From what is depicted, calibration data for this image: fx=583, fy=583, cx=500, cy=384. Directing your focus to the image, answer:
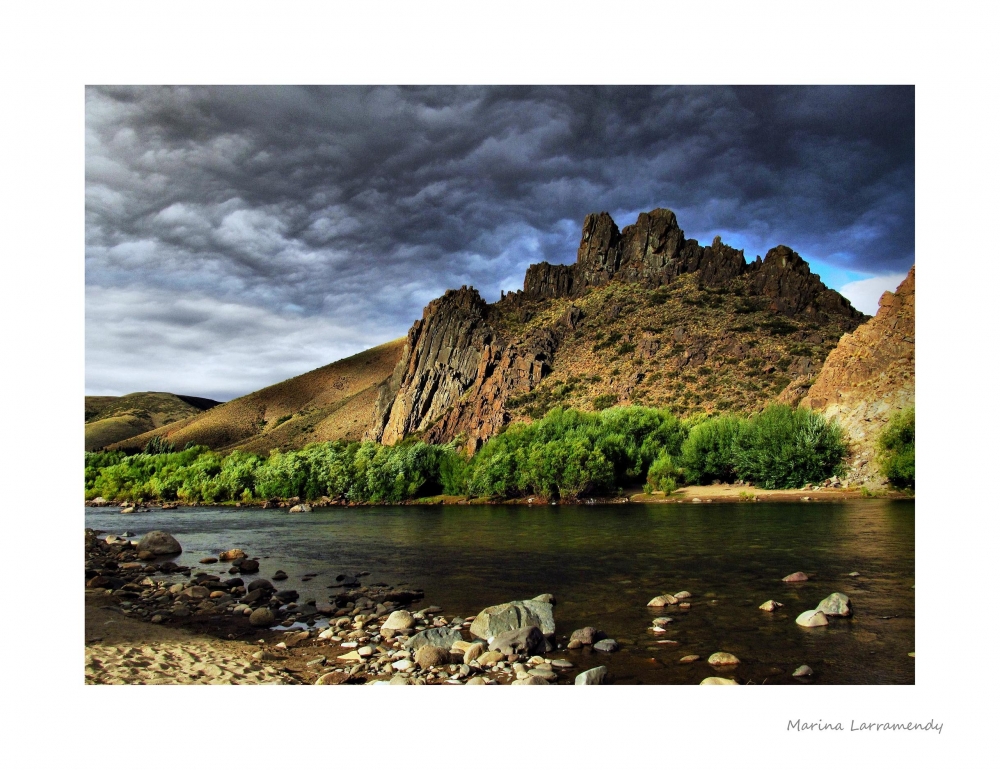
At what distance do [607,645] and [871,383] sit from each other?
2861 centimetres

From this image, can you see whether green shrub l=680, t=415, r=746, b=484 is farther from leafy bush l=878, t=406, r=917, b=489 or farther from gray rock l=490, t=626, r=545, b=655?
gray rock l=490, t=626, r=545, b=655

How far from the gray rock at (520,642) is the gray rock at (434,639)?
52 centimetres

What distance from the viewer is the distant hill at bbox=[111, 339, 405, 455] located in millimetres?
87188

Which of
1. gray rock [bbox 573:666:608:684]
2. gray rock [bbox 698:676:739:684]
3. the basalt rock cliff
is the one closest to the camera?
gray rock [bbox 698:676:739:684]

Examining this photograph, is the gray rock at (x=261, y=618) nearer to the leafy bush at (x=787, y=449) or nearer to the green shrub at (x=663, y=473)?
the leafy bush at (x=787, y=449)

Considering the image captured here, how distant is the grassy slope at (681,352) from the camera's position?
1914 inches

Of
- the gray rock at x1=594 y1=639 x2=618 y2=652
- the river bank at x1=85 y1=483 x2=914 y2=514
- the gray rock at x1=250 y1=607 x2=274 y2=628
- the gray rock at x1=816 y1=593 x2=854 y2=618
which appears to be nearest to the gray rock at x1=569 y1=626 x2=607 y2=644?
the gray rock at x1=594 y1=639 x2=618 y2=652

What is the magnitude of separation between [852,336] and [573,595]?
1212 inches

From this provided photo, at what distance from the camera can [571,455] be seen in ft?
118

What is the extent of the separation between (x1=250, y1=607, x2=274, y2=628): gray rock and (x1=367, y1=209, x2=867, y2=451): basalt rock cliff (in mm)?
36456

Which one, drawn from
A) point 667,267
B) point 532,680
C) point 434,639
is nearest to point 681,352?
point 667,267

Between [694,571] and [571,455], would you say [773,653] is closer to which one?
[694,571]

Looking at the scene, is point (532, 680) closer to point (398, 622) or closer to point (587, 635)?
point (587, 635)
